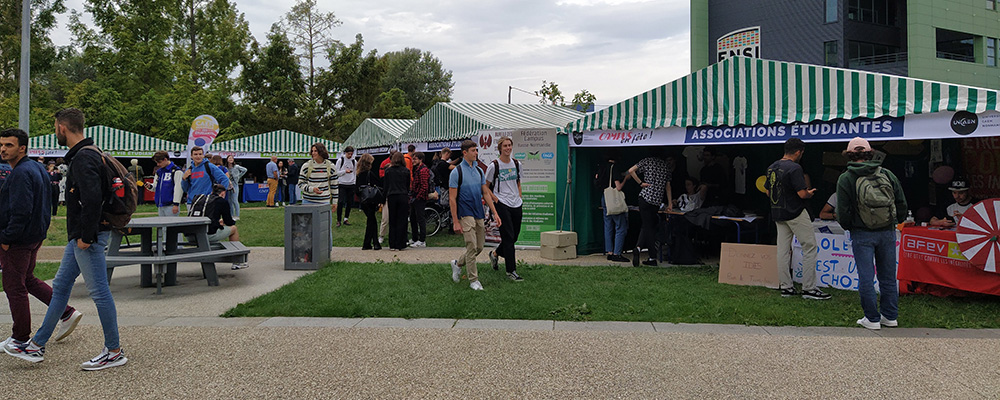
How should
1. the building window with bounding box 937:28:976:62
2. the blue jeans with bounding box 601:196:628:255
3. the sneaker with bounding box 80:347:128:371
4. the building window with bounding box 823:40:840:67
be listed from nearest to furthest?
the sneaker with bounding box 80:347:128:371 < the blue jeans with bounding box 601:196:628:255 < the building window with bounding box 937:28:976:62 < the building window with bounding box 823:40:840:67

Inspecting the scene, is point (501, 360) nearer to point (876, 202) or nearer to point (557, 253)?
point (876, 202)

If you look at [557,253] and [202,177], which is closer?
[202,177]

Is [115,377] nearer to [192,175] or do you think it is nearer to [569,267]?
[192,175]

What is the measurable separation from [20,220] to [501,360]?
139 inches

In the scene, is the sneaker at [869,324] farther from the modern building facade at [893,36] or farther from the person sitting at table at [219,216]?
the modern building facade at [893,36]

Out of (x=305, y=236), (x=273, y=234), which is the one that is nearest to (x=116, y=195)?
(x=305, y=236)

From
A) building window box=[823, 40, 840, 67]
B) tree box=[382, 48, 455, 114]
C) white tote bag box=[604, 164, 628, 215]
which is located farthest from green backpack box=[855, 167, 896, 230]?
tree box=[382, 48, 455, 114]

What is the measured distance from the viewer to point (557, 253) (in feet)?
33.0

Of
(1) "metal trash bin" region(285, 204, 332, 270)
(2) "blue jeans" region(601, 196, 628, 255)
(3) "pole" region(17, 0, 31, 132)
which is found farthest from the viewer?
(3) "pole" region(17, 0, 31, 132)

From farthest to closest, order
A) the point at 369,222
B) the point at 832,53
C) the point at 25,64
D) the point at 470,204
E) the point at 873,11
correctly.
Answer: the point at 873,11
the point at 832,53
the point at 25,64
the point at 369,222
the point at 470,204

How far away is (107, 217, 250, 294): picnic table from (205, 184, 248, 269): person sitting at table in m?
0.71

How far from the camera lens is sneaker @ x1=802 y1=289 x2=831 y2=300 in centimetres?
698

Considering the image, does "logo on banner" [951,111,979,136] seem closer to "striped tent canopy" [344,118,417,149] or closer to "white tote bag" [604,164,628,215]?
"white tote bag" [604,164,628,215]

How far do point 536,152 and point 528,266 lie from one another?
8.62 feet
